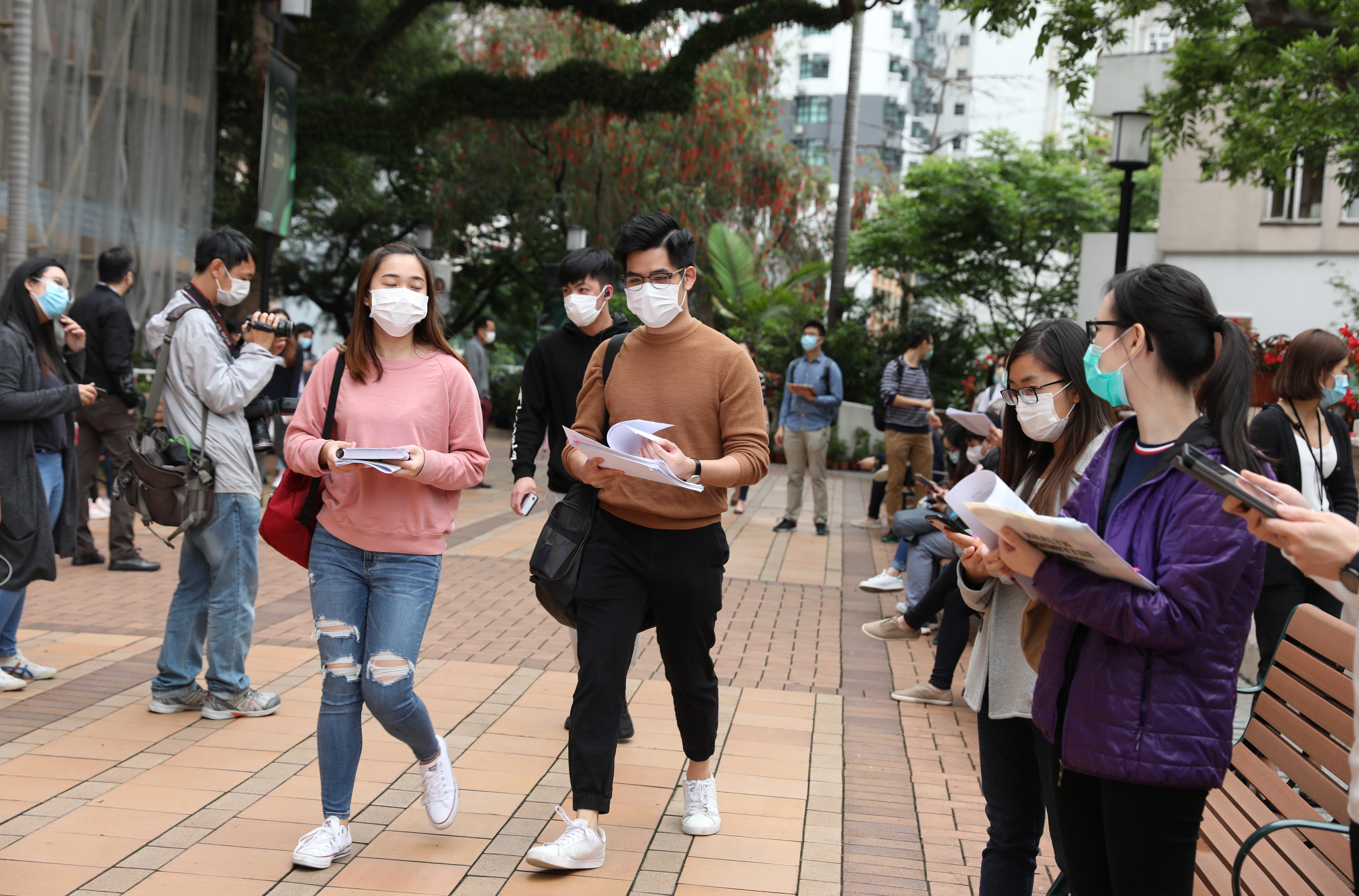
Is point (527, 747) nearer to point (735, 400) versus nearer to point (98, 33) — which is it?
point (735, 400)

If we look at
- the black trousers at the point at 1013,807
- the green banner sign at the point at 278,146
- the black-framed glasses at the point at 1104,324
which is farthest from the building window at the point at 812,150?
the black-framed glasses at the point at 1104,324

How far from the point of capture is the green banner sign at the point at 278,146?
34.9ft

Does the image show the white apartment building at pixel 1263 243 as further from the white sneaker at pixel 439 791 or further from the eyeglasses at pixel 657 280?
the white sneaker at pixel 439 791

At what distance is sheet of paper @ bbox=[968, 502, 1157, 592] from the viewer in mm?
2207

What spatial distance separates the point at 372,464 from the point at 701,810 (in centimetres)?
172

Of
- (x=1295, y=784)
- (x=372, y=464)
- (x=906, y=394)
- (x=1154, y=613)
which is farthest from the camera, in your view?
(x=906, y=394)

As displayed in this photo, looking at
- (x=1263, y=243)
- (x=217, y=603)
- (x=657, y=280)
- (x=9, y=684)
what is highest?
(x=1263, y=243)

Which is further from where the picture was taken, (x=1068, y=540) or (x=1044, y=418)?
(x=1044, y=418)

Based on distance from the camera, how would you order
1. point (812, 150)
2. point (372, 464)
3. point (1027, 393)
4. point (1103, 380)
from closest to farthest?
1. point (1103, 380)
2. point (1027, 393)
3. point (372, 464)
4. point (812, 150)

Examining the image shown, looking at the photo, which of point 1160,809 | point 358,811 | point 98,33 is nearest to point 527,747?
point 358,811

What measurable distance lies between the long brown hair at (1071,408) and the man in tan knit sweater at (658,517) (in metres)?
0.88

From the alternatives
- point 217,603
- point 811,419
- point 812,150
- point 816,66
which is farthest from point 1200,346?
point 816,66

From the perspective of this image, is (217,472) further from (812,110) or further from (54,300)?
(812,110)

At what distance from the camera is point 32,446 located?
17.5 feet
